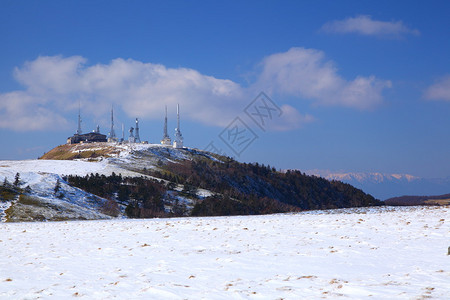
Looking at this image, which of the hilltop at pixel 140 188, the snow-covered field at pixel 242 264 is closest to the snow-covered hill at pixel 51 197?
the hilltop at pixel 140 188

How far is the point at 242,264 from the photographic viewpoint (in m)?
13.1

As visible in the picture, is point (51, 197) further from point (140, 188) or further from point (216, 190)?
point (216, 190)

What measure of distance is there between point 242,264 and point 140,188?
7453 cm

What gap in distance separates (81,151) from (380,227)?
178432mm

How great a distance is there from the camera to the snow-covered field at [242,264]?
9711 mm

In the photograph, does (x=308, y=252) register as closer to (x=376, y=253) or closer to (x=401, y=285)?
(x=376, y=253)

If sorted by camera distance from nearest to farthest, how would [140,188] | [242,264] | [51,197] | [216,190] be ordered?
1. [242,264]
2. [51,197]
3. [140,188]
4. [216,190]

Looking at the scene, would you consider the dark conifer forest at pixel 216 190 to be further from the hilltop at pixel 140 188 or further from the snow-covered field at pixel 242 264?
the snow-covered field at pixel 242 264

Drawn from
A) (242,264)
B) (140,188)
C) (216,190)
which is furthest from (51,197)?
→ (216,190)

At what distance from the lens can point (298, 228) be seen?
73.4ft

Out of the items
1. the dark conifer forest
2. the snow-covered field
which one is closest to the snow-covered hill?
the dark conifer forest

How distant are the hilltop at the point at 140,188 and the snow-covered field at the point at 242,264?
32.1 metres

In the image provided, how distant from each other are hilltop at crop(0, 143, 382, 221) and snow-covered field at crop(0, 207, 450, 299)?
32066 millimetres

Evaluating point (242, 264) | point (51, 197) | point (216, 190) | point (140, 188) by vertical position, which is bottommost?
point (242, 264)
